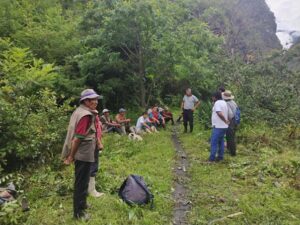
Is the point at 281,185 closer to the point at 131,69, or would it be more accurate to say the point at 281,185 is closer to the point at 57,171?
the point at 57,171

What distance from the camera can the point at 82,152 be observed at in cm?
499

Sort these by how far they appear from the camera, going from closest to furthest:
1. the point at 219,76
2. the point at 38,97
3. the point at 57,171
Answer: the point at 57,171, the point at 38,97, the point at 219,76

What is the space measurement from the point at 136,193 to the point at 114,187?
39.7 inches

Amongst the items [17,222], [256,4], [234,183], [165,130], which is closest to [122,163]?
[234,183]

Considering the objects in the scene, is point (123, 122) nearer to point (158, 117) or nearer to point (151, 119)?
point (151, 119)

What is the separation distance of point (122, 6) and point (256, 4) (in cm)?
6428

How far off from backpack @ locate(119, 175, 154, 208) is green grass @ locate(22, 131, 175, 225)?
120 mm

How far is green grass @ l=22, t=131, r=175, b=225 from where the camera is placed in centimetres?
544

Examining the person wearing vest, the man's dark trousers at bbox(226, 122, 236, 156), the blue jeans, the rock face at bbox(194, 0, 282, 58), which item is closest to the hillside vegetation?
the man's dark trousers at bbox(226, 122, 236, 156)

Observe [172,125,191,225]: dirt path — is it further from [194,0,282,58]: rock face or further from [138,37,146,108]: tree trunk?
[194,0,282,58]: rock face

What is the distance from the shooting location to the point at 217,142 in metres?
8.59

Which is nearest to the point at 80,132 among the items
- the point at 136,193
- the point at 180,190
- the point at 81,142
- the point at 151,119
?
the point at 81,142

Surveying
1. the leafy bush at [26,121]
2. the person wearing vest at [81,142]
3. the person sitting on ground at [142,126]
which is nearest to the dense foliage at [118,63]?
the leafy bush at [26,121]

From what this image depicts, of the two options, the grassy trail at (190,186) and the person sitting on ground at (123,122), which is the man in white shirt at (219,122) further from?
the person sitting on ground at (123,122)
